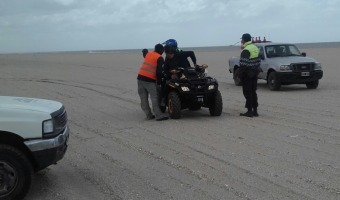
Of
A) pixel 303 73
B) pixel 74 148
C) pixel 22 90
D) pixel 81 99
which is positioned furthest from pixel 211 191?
pixel 22 90

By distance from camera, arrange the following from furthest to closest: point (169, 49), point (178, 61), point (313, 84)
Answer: point (313, 84), point (178, 61), point (169, 49)

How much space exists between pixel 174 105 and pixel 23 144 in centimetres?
560

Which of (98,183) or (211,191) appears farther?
(98,183)

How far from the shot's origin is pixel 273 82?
54.3 feet

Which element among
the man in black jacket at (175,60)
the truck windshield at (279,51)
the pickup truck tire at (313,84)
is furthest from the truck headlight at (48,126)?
the pickup truck tire at (313,84)

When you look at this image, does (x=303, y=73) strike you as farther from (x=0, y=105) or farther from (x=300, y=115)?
(x=0, y=105)

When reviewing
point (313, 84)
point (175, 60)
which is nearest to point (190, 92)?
point (175, 60)

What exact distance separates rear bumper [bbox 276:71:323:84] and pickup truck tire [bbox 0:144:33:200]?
41.1ft

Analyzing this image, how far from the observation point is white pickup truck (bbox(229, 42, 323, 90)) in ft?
53.4

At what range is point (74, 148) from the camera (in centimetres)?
788

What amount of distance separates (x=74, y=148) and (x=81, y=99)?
725 centimetres

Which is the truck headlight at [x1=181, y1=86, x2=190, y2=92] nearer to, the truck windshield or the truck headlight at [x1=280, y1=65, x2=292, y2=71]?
the truck headlight at [x1=280, y1=65, x2=292, y2=71]

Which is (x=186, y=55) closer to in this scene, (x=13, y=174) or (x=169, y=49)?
(x=169, y=49)

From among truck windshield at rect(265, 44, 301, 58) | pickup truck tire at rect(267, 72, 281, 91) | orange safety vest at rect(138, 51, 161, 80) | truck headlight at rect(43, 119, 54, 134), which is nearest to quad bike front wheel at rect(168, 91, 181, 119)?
orange safety vest at rect(138, 51, 161, 80)
